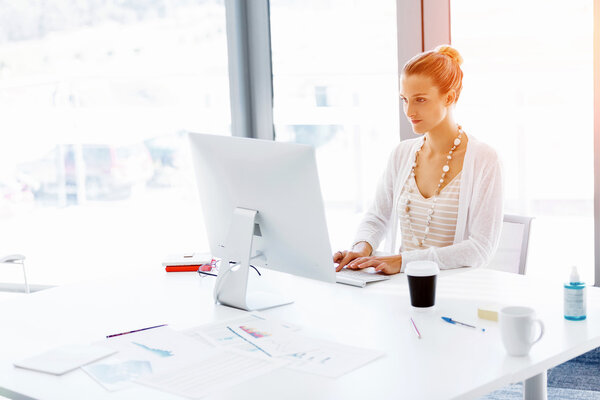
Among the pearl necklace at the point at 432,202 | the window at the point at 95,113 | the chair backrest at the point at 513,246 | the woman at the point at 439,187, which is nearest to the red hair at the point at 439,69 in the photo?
the woman at the point at 439,187

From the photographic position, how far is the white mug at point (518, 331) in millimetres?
1541

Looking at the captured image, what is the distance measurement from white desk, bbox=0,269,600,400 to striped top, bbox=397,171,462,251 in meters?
0.31

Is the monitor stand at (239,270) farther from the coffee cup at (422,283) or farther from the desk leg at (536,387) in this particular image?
the desk leg at (536,387)

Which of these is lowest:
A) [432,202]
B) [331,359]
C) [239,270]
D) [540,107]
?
[331,359]

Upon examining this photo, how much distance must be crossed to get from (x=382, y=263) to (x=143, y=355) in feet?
2.72

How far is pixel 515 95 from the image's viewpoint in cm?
324

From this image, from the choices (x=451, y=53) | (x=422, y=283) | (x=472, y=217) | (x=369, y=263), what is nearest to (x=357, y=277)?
(x=369, y=263)

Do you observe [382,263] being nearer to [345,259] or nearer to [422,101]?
[345,259]

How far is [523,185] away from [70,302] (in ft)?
6.65

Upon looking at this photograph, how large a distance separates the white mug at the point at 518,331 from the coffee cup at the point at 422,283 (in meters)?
0.31

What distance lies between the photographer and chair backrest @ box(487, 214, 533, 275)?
248 cm

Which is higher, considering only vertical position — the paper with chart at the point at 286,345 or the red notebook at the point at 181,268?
the red notebook at the point at 181,268

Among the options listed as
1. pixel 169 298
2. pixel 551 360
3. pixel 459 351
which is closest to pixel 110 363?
pixel 169 298

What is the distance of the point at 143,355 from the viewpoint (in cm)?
167
